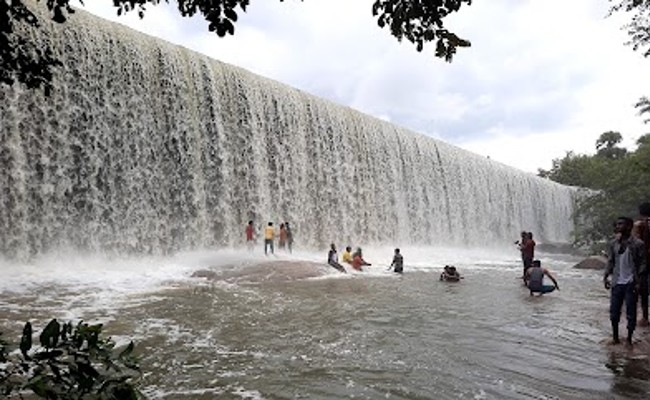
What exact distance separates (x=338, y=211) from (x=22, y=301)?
15708 mm

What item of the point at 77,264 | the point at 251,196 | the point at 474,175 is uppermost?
the point at 474,175

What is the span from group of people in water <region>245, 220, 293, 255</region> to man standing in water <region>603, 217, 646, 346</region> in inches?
465

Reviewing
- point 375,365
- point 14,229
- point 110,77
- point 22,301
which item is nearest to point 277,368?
point 375,365

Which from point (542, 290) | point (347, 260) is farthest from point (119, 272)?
point (542, 290)

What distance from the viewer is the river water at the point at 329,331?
486 centimetres

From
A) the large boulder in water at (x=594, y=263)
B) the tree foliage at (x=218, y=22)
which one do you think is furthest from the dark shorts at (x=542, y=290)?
the large boulder in water at (x=594, y=263)

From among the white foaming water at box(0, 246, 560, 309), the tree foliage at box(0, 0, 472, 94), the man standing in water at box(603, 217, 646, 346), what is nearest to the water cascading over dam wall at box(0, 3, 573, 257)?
the white foaming water at box(0, 246, 560, 309)

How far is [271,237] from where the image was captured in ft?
56.9

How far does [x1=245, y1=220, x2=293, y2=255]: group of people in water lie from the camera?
56.7 ft

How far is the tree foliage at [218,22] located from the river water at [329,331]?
2.84m

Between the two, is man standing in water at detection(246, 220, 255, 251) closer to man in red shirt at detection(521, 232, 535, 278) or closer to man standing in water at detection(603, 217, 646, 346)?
man in red shirt at detection(521, 232, 535, 278)

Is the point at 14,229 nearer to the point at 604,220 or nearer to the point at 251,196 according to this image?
the point at 251,196

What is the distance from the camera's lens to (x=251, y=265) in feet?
47.4

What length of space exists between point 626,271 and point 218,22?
587 cm
